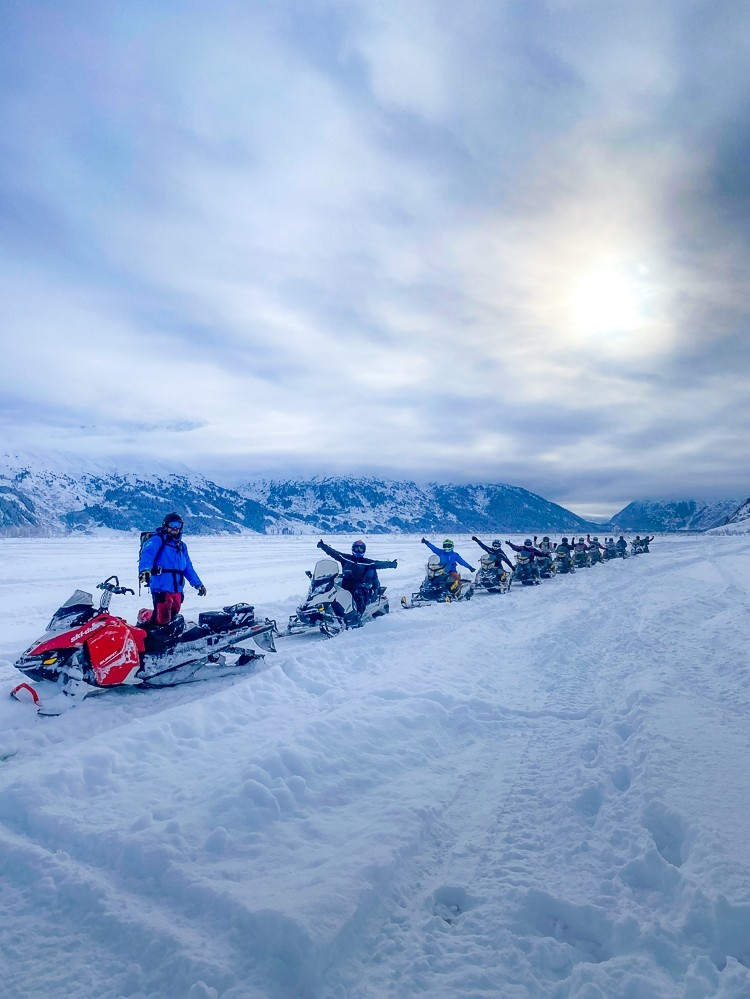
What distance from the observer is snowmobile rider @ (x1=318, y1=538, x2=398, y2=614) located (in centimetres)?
1099

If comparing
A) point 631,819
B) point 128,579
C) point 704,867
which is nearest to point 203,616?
point 631,819

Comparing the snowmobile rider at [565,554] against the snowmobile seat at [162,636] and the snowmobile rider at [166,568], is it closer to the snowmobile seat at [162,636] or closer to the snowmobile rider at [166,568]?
the snowmobile rider at [166,568]

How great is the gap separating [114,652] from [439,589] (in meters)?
9.54

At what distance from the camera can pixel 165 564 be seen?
805cm

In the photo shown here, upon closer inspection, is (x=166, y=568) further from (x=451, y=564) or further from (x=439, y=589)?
(x=451, y=564)

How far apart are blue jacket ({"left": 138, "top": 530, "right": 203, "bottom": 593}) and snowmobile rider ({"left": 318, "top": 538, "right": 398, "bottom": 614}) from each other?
3095 millimetres

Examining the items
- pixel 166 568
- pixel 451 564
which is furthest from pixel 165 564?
pixel 451 564

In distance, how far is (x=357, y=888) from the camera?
2910 mm

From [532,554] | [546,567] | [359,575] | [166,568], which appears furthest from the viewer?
[546,567]

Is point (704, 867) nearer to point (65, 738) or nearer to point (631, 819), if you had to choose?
point (631, 819)

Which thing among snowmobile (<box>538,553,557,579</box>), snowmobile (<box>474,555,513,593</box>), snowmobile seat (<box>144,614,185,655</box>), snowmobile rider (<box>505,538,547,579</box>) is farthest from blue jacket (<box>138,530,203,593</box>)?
snowmobile (<box>538,553,557,579</box>)

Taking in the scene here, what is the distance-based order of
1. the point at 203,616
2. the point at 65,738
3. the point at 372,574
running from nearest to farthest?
the point at 65,738, the point at 203,616, the point at 372,574

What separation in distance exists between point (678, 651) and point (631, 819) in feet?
18.3

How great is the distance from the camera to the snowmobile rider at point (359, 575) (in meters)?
11.0
